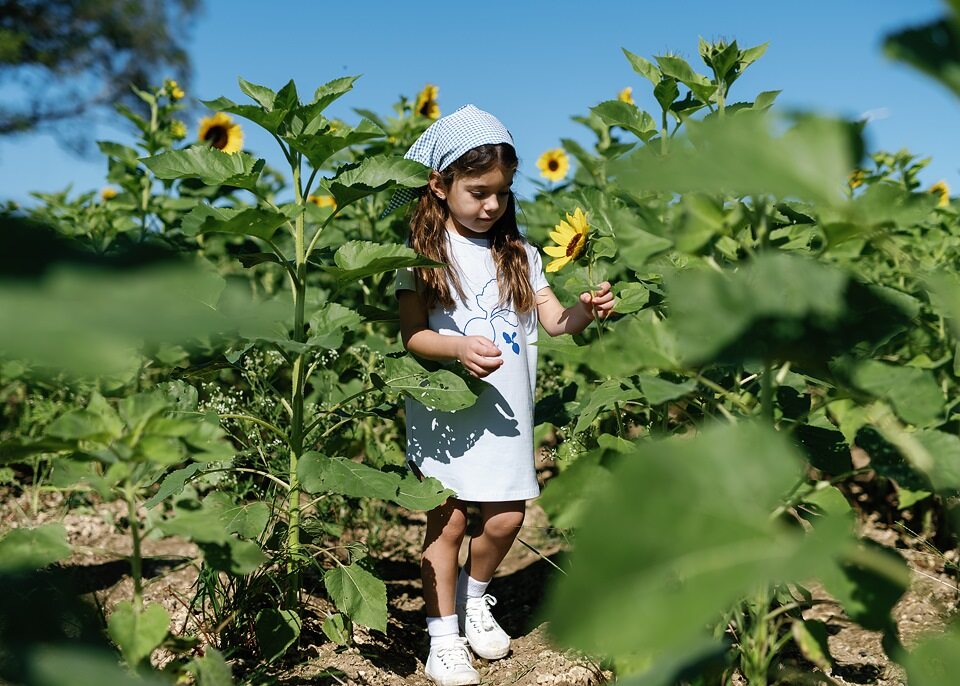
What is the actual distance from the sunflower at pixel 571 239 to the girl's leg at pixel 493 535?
0.75m

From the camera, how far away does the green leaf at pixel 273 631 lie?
1.77 meters

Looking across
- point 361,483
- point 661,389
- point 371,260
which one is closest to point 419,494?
point 361,483

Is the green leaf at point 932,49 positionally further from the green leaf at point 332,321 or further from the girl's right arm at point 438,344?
the girl's right arm at point 438,344

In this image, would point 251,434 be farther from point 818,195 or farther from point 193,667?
point 818,195

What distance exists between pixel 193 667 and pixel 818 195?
974 millimetres

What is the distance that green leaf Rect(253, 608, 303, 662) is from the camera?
1770 millimetres

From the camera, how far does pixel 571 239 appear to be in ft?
5.81

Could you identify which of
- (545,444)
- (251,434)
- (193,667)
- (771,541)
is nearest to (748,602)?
(771,541)

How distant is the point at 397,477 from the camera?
1872mm

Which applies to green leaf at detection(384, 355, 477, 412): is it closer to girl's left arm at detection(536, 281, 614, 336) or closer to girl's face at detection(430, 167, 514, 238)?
girl's left arm at detection(536, 281, 614, 336)

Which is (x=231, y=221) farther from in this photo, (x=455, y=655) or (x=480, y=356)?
(x=455, y=655)

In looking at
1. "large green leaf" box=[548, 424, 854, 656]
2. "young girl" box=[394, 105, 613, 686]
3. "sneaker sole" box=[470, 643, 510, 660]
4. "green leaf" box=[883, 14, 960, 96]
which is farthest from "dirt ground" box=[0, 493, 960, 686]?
"green leaf" box=[883, 14, 960, 96]

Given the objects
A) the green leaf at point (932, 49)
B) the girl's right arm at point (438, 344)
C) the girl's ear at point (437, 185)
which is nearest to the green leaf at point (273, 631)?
the girl's right arm at point (438, 344)

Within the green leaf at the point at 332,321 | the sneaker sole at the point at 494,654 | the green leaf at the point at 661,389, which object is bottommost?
the sneaker sole at the point at 494,654
